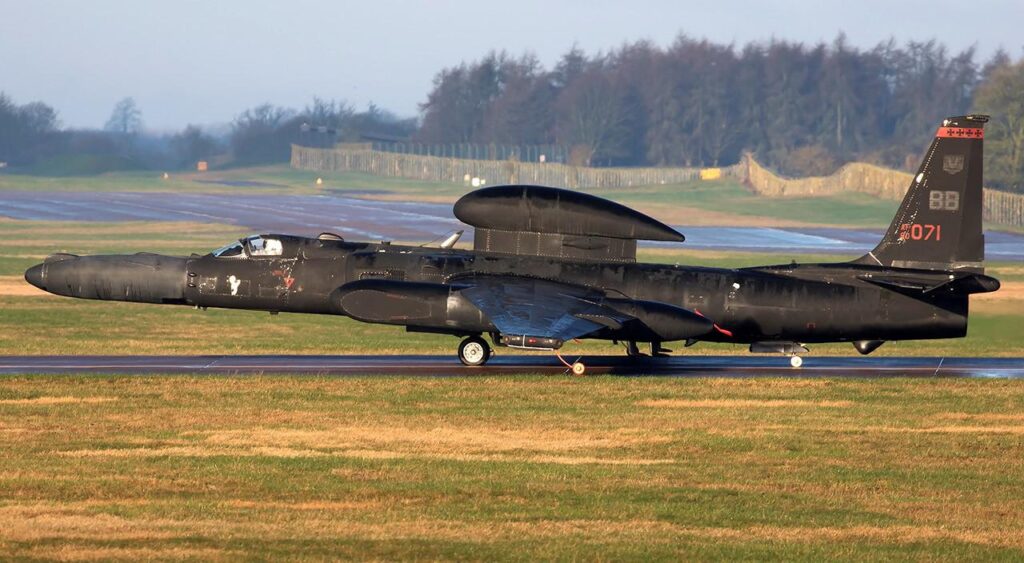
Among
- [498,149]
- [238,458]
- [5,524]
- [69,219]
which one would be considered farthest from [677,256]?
[498,149]

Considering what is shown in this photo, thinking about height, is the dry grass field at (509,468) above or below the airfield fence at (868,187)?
below

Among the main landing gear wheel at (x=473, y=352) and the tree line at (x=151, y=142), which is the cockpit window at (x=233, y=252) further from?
the tree line at (x=151, y=142)

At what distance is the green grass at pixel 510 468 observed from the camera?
49.2 ft

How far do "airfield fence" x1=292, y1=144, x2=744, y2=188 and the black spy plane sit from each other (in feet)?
323

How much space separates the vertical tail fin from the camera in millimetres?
28438

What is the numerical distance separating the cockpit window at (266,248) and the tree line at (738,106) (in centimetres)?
11739

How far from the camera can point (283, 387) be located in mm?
25500

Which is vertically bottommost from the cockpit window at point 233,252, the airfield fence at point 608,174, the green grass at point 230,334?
the green grass at point 230,334

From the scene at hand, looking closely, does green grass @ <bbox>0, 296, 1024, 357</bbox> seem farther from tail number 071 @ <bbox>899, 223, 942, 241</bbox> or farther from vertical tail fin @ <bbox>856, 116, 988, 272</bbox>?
tail number 071 @ <bbox>899, 223, 942, 241</bbox>

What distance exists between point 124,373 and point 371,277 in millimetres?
5036

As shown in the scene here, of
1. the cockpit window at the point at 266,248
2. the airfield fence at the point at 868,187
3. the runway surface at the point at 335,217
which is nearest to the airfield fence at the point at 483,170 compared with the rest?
the airfield fence at the point at 868,187

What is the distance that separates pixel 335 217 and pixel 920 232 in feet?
213

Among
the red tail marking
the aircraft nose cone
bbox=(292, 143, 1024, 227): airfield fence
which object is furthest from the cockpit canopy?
bbox=(292, 143, 1024, 227): airfield fence

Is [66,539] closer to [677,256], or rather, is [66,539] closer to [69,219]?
[677,256]
